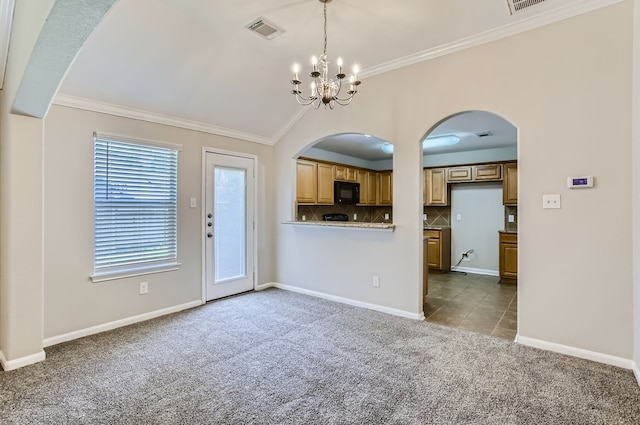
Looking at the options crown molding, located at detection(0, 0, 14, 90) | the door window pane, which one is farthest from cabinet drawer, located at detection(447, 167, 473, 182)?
crown molding, located at detection(0, 0, 14, 90)

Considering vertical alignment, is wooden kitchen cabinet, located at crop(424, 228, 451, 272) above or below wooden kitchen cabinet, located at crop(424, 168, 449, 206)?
below

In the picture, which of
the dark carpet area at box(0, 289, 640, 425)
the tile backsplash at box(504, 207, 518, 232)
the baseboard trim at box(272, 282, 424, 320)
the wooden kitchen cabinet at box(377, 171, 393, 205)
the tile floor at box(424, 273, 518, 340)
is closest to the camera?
the dark carpet area at box(0, 289, 640, 425)

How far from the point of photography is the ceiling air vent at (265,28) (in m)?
2.89

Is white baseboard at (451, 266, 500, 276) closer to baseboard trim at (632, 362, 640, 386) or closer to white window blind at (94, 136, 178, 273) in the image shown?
Result: baseboard trim at (632, 362, 640, 386)

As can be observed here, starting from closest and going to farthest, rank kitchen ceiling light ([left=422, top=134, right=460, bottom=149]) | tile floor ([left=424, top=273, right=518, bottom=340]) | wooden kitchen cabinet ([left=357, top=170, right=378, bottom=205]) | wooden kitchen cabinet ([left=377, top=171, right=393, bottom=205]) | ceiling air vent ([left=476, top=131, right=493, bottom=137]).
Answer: tile floor ([left=424, top=273, right=518, bottom=340]) → ceiling air vent ([left=476, top=131, right=493, bottom=137]) → kitchen ceiling light ([left=422, top=134, right=460, bottom=149]) → wooden kitchen cabinet ([left=357, top=170, right=378, bottom=205]) → wooden kitchen cabinet ([left=377, top=171, right=393, bottom=205])

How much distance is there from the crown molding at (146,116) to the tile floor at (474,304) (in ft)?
11.4

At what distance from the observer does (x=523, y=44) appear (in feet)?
9.52

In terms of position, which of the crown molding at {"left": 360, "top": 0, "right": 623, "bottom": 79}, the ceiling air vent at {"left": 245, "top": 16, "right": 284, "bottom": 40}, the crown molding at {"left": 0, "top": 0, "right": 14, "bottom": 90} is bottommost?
the crown molding at {"left": 0, "top": 0, "right": 14, "bottom": 90}

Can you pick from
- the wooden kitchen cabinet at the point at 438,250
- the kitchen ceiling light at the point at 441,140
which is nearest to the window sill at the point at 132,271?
the kitchen ceiling light at the point at 441,140

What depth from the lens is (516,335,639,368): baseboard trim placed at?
2.50 metres

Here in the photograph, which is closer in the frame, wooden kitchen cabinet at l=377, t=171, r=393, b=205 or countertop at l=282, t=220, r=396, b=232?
countertop at l=282, t=220, r=396, b=232

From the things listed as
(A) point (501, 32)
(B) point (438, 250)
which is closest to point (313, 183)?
(B) point (438, 250)

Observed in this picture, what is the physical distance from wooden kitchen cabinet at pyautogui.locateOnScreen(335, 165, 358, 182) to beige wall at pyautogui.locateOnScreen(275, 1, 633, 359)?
8.63 feet

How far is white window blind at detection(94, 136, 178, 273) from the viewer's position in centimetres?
332
